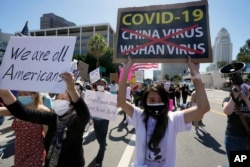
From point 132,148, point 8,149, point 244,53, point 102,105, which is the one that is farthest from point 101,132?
point 244,53

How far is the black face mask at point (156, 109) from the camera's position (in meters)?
2.56

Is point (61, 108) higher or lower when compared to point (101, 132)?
higher

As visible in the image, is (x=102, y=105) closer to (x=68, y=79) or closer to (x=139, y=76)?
(x=68, y=79)

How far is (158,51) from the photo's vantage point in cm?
290

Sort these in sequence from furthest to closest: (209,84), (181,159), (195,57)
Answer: (209,84) → (181,159) → (195,57)

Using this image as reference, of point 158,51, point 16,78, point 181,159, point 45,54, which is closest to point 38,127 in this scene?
point 16,78

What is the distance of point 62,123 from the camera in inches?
96.8

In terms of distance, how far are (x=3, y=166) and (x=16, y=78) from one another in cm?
347

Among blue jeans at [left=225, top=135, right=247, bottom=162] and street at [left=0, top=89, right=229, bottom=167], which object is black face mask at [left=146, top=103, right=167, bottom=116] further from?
street at [left=0, top=89, right=229, bottom=167]

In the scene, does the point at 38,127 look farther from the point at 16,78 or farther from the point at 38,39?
the point at 38,39

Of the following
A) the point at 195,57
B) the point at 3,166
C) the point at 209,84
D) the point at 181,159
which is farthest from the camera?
the point at 209,84

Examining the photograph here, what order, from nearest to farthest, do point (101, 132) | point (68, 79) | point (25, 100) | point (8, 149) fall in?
point (68, 79) → point (25, 100) → point (101, 132) → point (8, 149)

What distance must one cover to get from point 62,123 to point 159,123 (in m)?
0.95

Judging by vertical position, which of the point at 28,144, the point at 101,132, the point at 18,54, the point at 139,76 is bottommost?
the point at 101,132
